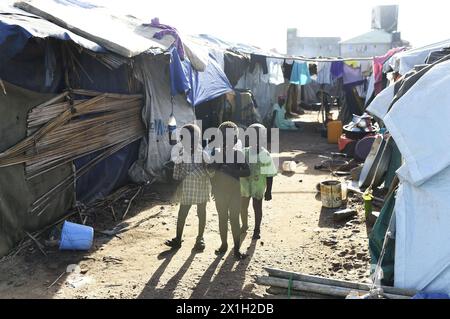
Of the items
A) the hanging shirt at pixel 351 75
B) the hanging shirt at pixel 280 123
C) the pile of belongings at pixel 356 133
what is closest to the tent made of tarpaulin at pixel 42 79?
the pile of belongings at pixel 356 133

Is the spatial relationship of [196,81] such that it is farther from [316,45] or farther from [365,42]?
[316,45]

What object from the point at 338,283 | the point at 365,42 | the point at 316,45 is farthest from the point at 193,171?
the point at 316,45

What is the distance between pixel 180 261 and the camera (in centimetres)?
Result: 504

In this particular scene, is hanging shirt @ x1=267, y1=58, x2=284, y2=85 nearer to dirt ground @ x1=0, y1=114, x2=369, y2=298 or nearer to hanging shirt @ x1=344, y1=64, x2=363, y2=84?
hanging shirt @ x1=344, y1=64, x2=363, y2=84

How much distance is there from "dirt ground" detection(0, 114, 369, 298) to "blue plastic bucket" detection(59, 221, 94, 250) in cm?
10

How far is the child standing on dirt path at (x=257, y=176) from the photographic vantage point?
534cm

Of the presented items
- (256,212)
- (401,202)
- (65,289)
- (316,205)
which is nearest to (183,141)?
(256,212)

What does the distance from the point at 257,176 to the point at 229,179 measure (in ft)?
2.12

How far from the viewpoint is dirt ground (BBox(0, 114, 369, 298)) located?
4.38 meters

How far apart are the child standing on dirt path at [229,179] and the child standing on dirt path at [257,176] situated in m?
0.41

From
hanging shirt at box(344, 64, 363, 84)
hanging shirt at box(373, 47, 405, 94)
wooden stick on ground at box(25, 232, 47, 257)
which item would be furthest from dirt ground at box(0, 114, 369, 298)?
hanging shirt at box(344, 64, 363, 84)

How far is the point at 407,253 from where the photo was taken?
11.5 ft

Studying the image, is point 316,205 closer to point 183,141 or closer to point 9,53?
point 183,141
